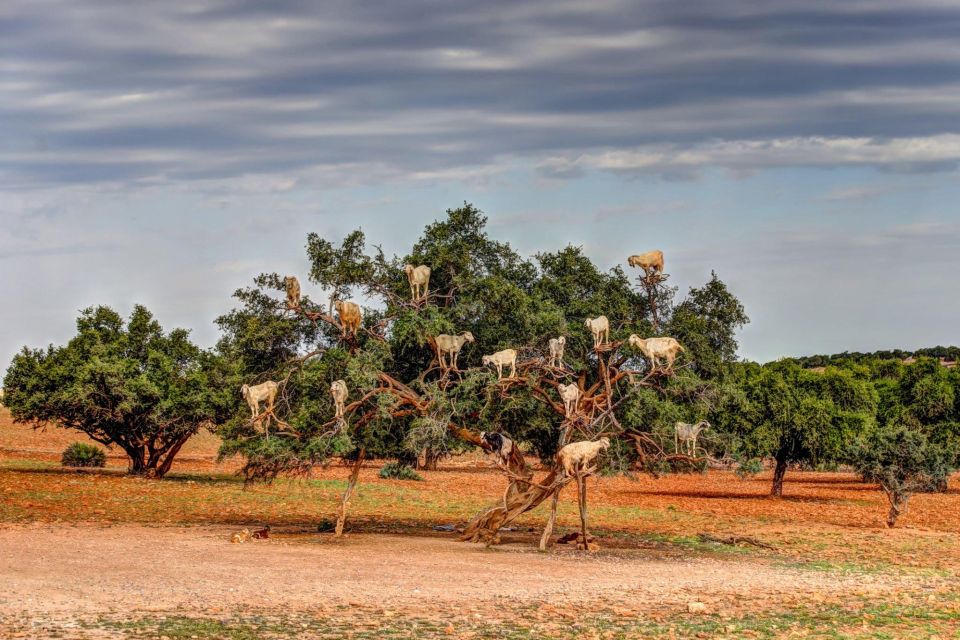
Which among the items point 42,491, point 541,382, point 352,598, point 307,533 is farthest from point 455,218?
point 42,491

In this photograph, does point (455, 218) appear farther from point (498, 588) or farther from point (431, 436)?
point (498, 588)

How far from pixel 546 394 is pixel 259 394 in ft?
19.8

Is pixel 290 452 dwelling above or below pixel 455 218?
below

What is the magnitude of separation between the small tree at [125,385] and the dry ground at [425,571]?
2.96 m

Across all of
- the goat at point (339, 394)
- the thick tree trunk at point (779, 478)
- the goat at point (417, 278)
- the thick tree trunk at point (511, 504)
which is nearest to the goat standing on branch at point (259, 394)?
the goat at point (339, 394)

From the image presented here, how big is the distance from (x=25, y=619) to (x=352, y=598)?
4.82 metres

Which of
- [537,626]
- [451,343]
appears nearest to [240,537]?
[451,343]

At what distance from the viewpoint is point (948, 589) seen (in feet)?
68.4

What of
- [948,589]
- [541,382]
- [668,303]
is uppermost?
[668,303]

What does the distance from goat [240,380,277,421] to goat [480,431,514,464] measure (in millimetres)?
4484

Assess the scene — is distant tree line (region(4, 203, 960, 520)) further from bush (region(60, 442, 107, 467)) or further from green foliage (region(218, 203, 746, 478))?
bush (region(60, 442, 107, 467))

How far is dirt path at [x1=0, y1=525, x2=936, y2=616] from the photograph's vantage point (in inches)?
676

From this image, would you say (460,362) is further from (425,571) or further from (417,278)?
(425,571)

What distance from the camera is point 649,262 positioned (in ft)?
77.6
